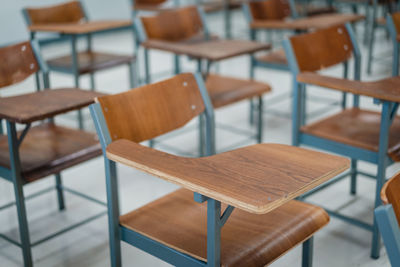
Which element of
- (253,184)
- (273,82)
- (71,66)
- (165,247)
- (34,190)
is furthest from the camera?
(273,82)

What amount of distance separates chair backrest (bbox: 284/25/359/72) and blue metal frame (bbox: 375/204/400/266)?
52.2 inches

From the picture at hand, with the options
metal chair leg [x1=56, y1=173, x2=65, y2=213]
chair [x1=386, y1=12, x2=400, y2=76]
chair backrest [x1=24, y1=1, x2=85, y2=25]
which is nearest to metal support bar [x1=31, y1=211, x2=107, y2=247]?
metal chair leg [x1=56, y1=173, x2=65, y2=213]

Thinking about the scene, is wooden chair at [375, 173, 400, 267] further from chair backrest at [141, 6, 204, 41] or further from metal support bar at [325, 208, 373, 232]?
chair backrest at [141, 6, 204, 41]

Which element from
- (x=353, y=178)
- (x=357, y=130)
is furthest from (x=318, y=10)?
(x=357, y=130)

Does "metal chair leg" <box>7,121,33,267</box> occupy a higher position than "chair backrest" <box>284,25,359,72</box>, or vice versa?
"chair backrest" <box>284,25,359,72</box>

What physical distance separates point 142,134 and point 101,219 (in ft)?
3.10

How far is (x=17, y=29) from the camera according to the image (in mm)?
5980

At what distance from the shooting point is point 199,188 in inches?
45.4

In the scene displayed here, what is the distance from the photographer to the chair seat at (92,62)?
338 centimetres

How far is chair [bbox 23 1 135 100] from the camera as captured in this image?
335 cm

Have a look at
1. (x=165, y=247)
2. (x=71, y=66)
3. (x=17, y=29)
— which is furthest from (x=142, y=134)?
(x=17, y=29)

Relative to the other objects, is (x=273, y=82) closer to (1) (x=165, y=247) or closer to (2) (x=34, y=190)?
(2) (x=34, y=190)

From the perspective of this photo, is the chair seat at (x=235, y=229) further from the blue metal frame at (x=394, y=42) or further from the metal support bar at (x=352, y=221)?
the blue metal frame at (x=394, y=42)

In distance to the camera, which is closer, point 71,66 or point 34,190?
point 34,190
